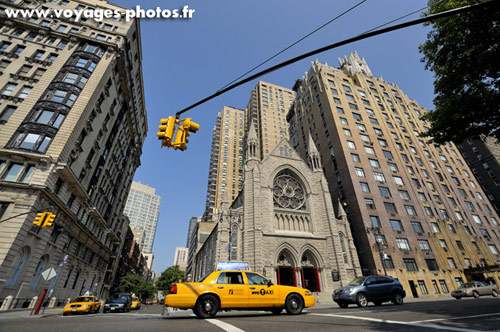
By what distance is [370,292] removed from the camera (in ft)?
43.0

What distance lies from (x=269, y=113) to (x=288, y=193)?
5234 cm

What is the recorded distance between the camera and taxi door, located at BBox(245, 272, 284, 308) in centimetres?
813

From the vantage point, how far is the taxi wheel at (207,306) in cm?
756

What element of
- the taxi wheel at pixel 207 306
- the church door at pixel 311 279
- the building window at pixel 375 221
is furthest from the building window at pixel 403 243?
the taxi wheel at pixel 207 306

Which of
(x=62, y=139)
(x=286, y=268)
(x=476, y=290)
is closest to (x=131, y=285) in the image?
(x=286, y=268)

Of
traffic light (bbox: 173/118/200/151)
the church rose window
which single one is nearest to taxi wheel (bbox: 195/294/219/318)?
traffic light (bbox: 173/118/200/151)

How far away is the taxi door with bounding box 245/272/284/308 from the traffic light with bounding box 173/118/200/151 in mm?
5603

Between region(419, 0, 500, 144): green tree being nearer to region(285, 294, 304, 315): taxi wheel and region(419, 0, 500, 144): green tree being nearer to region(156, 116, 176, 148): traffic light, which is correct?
region(285, 294, 304, 315): taxi wheel

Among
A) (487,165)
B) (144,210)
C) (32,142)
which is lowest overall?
(32,142)

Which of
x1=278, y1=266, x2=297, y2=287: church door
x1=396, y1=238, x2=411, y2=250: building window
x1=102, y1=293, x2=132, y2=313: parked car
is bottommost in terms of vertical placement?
x1=102, y1=293, x2=132, y2=313: parked car

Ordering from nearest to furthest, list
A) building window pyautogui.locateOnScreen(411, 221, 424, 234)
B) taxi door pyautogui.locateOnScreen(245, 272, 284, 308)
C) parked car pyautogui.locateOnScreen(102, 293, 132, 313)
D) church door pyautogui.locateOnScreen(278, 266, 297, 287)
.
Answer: taxi door pyautogui.locateOnScreen(245, 272, 284, 308) < parked car pyautogui.locateOnScreen(102, 293, 132, 313) < church door pyautogui.locateOnScreen(278, 266, 297, 287) < building window pyautogui.locateOnScreen(411, 221, 424, 234)

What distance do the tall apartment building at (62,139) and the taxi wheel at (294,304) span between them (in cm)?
1795

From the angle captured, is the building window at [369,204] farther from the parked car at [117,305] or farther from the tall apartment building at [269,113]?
the tall apartment building at [269,113]

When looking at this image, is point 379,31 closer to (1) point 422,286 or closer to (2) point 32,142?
(2) point 32,142
